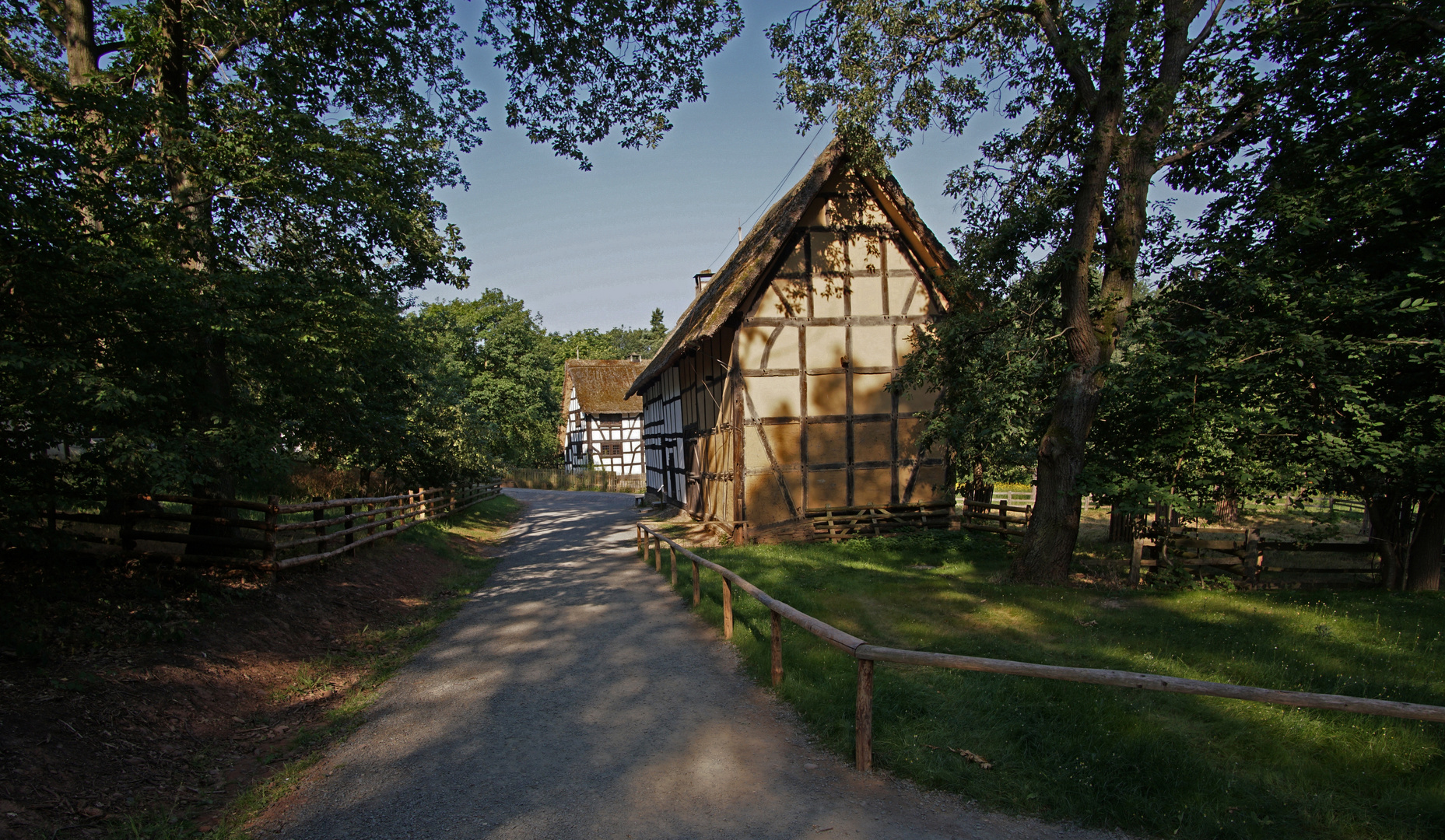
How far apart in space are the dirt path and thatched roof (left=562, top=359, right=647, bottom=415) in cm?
3697

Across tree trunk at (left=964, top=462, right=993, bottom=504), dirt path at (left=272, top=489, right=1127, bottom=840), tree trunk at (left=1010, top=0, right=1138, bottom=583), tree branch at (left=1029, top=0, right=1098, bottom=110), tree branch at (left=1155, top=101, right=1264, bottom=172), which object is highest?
tree branch at (left=1029, top=0, right=1098, bottom=110)

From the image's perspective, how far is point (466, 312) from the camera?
4988 centimetres

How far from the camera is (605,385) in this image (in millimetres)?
47219

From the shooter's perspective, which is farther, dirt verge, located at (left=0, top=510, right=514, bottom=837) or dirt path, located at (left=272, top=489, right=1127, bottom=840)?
dirt verge, located at (left=0, top=510, right=514, bottom=837)

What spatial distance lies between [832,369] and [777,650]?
995 centimetres

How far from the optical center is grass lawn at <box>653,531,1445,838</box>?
4.19m

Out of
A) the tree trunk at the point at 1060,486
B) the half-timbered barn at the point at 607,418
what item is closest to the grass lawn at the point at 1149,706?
the tree trunk at the point at 1060,486

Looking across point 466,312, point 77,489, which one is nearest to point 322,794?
point 77,489

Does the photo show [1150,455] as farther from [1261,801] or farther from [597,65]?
[597,65]

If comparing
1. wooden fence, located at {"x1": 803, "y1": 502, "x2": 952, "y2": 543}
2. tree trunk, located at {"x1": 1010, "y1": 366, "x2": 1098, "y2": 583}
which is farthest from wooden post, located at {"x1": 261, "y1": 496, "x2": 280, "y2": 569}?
tree trunk, located at {"x1": 1010, "y1": 366, "x2": 1098, "y2": 583}

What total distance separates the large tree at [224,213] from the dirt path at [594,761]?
2996 mm

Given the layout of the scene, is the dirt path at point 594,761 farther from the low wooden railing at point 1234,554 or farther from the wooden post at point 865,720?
the low wooden railing at point 1234,554

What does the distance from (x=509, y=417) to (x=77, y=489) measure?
40463 mm

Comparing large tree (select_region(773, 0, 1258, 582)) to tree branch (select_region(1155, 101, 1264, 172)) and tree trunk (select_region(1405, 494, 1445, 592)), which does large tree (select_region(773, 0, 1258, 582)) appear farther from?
tree trunk (select_region(1405, 494, 1445, 592))
